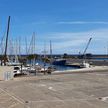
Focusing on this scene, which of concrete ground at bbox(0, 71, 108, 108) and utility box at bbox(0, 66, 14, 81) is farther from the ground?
utility box at bbox(0, 66, 14, 81)

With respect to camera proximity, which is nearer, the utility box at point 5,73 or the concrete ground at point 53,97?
the concrete ground at point 53,97

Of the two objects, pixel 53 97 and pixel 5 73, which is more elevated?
pixel 5 73

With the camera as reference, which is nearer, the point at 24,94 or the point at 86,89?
the point at 24,94

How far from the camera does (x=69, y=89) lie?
23500mm

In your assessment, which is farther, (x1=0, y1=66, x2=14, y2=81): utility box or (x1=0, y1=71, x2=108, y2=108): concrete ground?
(x1=0, y1=66, x2=14, y2=81): utility box

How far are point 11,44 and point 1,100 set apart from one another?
213 ft

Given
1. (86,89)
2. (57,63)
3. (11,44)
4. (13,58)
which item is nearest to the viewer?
(86,89)

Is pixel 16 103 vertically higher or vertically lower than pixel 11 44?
lower

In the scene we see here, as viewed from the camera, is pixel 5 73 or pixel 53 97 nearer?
pixel 53 97

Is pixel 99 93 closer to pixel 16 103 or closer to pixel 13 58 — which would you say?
pixel 16 103

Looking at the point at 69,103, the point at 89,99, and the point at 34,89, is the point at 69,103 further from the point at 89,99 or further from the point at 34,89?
the point at 34,89

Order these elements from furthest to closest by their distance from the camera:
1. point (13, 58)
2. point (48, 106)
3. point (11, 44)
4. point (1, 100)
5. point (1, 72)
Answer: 1. point (13, 58)
2. point (11, 44)
3. point (1, 72)
4. point (1, 100)
5. point (48, 106)

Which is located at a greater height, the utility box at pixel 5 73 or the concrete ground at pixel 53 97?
the utility box at pixel 5 73

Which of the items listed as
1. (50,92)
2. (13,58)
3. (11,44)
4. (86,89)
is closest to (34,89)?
(50,92)
